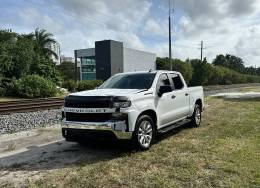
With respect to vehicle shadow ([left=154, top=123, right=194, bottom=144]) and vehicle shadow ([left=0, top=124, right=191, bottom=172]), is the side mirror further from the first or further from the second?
vehicle shadow ([left=0, top=124, right=191, bottom=172])

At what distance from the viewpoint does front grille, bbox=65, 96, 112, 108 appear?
665 centimetres

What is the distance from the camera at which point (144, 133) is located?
283 inches

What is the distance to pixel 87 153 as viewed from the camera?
283 inches

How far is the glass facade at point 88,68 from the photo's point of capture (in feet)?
202

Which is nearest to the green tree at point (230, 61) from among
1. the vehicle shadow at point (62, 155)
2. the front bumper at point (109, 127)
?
the vehicle shadow at point (62, 155)

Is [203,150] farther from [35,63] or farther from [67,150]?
[35,63]

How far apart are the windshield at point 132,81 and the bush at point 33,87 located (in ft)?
61.3

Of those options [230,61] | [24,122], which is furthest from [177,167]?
[230,61]

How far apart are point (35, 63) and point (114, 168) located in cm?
2893

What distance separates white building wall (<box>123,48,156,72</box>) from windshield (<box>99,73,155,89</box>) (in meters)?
46.4

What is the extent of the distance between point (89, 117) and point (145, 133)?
131 cm

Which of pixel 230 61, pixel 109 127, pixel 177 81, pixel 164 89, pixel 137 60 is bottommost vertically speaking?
pixel 109 127

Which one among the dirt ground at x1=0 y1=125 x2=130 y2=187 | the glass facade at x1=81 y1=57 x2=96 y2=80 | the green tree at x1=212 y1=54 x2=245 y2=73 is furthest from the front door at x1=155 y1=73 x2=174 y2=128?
the green tree at x1=212 y1=54 x2=245 y2=73

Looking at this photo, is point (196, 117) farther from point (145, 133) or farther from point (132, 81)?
point (145, 133)
